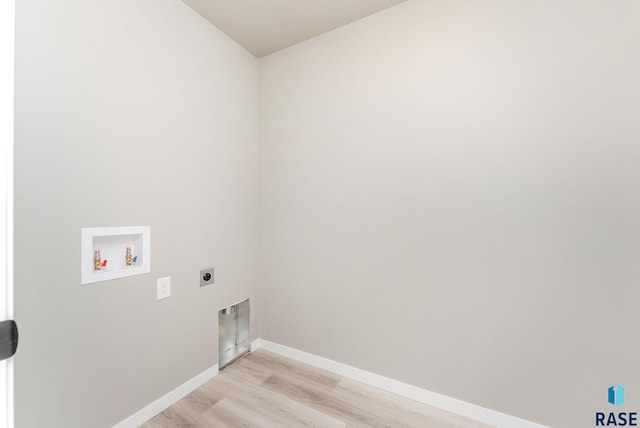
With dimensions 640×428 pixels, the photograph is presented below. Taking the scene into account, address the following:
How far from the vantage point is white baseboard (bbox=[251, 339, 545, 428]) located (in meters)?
1.53

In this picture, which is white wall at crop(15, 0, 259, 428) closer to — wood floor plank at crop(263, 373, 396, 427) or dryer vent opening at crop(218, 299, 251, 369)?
dryer vent opening at crop(218, 299, 251, 369)

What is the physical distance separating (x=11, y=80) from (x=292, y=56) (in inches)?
80.5

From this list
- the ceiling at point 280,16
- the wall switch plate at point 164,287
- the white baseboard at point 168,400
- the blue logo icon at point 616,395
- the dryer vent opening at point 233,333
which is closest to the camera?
the blue logo icon at point 616,395

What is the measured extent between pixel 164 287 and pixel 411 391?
1.84 metres

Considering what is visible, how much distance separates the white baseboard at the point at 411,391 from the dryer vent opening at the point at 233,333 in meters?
0.12

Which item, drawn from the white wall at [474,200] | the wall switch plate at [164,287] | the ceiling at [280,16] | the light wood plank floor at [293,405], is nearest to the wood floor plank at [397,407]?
the light wood plank floor at [293,405]

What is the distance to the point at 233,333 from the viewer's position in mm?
2312

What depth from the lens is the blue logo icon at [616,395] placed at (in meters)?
1.29

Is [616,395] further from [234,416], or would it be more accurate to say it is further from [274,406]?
[234,416]

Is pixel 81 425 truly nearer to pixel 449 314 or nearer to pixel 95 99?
pixel 95 99

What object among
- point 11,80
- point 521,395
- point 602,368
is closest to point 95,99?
point 11,80

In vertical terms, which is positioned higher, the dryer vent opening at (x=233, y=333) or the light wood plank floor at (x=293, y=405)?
the dryer vent opening at (x=233, y=333)

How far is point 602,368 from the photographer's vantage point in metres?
1.33

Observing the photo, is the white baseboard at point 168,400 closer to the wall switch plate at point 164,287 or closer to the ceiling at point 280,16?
the wall switch plate at point 164,287
